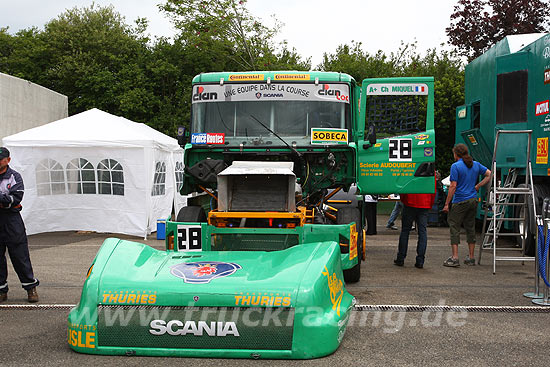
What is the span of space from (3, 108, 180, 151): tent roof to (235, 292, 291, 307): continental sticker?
31.4 feet

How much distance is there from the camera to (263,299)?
506 cm

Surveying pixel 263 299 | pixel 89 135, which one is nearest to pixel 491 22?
pixel 89 135

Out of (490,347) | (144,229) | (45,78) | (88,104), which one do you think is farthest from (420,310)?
(45,78)

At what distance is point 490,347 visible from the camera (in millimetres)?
5293

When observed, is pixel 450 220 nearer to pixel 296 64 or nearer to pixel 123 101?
pixel 123 101

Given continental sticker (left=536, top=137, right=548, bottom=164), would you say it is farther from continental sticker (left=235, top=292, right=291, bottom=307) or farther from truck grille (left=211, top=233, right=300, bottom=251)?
continental sticker (left=235, top=292, right=291, bottom=307)

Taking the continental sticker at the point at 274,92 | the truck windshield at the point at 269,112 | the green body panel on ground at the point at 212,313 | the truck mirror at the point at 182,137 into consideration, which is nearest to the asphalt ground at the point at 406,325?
the green body panel on ground at the point at 212,313

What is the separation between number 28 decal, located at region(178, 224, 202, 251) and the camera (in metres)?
7.46

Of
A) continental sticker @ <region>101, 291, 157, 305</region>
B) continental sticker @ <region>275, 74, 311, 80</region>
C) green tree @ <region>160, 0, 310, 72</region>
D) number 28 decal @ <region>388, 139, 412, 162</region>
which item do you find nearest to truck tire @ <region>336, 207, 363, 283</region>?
number 28 decal @ <region>388, 139, 412, 162</region>

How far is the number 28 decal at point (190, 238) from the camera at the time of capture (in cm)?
746

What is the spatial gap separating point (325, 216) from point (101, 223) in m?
7.95

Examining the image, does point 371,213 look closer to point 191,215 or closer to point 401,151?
point 401,151

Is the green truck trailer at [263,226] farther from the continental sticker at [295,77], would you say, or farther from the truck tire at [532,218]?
the truck tire at [532,218]

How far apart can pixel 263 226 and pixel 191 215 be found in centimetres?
132
